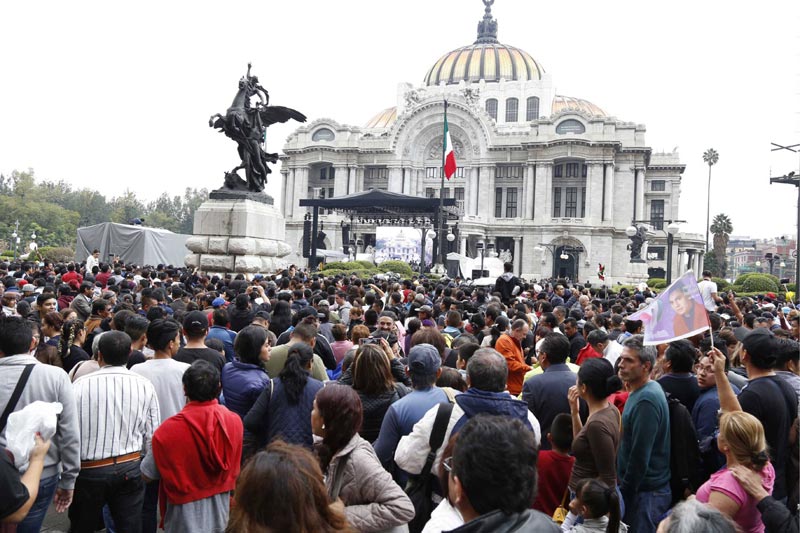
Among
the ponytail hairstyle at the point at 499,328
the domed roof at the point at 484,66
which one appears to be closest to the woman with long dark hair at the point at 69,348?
the ponytail hairstyle at the point at 499,328

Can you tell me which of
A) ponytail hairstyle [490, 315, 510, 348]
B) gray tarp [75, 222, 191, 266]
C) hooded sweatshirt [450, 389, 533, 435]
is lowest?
hooded sweatshirt [450, 389, 533, 435]

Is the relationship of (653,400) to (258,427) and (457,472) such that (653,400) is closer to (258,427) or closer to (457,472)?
(457,472)

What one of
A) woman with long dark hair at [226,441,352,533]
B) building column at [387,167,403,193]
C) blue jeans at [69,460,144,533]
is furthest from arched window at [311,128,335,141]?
woman with long dark hair at [226,441,352,533]

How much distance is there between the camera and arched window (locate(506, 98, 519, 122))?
75875 mm

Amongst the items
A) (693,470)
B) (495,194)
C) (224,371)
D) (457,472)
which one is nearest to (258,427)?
(224,371)

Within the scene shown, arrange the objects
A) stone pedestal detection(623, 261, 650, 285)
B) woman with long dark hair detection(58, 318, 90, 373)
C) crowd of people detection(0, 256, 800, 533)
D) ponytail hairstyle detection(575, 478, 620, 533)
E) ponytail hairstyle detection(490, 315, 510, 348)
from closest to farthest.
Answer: crowd of people detection(0, 256, 800, 533), ponytail hairstyle detection(575, 478, 620, 533), woman with long dark hair detection(58, 318, 90, 373), ponytail hairstyle detection(490, 315, 510, 348), stone pedestal detection(623, 261, 650, 285)

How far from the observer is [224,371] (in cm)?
577

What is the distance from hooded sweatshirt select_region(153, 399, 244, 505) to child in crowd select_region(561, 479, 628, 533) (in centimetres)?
221

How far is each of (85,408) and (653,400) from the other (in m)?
4.12

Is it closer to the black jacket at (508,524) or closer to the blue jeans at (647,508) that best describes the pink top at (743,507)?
the blue jeans at (647,508)

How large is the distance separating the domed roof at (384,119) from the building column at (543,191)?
85.3 ft

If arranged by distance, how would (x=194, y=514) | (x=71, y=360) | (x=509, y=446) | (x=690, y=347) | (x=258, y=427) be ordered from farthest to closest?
(x=71, y=360)
(x=690, y=347)
(x=258, y=427)
(x=194, y=514)
(x=509, y=446)

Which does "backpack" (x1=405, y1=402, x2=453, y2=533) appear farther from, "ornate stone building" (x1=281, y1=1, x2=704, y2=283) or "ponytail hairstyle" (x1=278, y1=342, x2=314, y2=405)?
"ornate stone building" (x1=281, y1=1, x2=704, y2=283)

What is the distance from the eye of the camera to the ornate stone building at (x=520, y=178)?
200 feet
